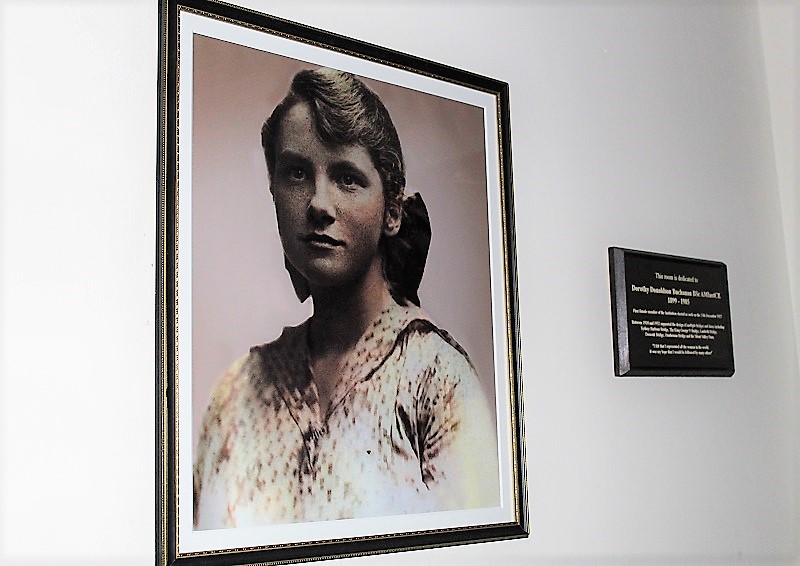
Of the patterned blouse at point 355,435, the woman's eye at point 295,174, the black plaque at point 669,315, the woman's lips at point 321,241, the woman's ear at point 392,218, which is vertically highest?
the woman's eye at point 295,174

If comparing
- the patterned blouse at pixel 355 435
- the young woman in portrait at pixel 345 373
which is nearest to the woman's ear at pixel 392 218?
the young woman in portrait at pixel 345 373

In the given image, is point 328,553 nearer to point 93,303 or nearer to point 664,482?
point 93,303

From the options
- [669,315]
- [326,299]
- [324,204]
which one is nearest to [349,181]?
[324,204]

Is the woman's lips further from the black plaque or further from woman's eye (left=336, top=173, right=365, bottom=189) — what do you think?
the black plaque

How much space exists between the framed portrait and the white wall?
4 centimetres

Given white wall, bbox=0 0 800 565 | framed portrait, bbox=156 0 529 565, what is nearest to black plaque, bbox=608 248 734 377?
white wall, bbox=0 0 800 565

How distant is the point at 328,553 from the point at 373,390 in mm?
250

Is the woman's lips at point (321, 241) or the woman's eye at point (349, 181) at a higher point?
the woman's eye at point (349, 181)

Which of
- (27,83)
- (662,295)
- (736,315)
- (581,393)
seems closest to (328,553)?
(581,393)

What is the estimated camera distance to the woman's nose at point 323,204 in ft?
4.73

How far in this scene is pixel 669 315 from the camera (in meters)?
1.88

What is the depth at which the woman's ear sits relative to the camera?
5.00ft

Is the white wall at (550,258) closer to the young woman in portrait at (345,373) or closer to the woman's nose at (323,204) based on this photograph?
the young woman in portrait at (345,373)

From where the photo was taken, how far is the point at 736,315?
2.06 metres
